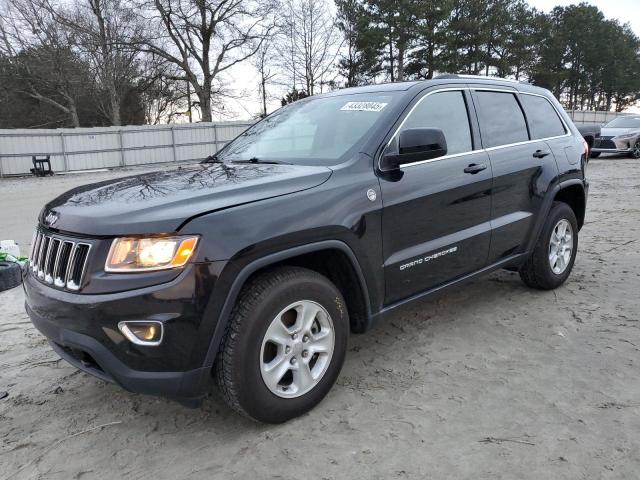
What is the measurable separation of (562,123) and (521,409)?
10.1ft

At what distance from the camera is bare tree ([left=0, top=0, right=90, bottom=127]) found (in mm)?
31109

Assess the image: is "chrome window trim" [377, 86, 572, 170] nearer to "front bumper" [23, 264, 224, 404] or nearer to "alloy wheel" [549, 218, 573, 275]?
"alloy wheel" [549, 218, 573, 275]

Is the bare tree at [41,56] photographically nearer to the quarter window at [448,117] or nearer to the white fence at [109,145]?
the white fence at [109,145]

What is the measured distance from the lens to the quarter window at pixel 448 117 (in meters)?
3.42

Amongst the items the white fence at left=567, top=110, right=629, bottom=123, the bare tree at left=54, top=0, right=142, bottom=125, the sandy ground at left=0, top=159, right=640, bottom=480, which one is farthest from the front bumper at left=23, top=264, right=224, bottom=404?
the white fence at left=567, top=110, right=629, bottom=123

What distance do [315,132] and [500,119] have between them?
1552 mm

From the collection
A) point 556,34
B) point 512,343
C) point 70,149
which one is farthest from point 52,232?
point 556,34

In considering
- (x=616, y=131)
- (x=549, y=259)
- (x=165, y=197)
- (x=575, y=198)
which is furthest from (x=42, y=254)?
(x=616, y=131)

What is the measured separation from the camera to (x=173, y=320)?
225cm

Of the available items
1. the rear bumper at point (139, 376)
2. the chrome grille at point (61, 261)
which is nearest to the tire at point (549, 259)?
the rear bumper at point (139, 376)

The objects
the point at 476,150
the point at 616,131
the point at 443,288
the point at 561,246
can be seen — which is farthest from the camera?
the point at 616,131

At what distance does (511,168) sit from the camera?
3.96 m

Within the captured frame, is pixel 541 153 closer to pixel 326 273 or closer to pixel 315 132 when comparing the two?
pixel 315 132

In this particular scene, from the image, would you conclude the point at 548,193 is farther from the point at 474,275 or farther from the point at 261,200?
the point at 261,200
